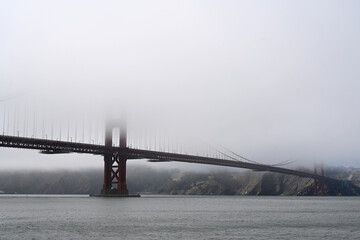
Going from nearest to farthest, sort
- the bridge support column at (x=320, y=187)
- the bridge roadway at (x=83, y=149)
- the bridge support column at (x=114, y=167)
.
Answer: the bridge roadway at (x=83, y=149), the bridge support column at (x=114, y=167), the bridge support column at (x=320, y=187)

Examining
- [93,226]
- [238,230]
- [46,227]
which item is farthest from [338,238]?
[46,227]

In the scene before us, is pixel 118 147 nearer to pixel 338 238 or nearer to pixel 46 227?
pixel 46 227

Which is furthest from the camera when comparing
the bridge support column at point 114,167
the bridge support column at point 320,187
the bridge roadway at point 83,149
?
the bridge support column at point 320,187

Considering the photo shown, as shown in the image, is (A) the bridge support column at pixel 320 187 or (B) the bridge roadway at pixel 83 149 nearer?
(B) the bridge roadway at pixel 83 149

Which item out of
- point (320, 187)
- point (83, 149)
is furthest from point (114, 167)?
point (320, 187)

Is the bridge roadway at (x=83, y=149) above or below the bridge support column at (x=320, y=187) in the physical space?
above

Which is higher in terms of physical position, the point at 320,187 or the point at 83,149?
the point at 83,149

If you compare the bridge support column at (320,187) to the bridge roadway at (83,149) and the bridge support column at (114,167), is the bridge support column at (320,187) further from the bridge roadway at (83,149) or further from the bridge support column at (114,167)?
the bridge support column at (114,167)

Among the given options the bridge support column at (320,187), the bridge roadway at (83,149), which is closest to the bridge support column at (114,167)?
the bridge roadway at (83,149)

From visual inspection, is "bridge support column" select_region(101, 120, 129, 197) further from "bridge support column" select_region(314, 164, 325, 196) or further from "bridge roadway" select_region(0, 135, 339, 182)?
"bridge support column" select_region(314, 164, 325, 196)

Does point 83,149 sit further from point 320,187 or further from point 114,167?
point 320,187

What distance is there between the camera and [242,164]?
108 m

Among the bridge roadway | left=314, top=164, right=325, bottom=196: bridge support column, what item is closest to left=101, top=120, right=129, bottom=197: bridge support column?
the bridge roadway

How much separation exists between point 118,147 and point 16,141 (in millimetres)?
20342
